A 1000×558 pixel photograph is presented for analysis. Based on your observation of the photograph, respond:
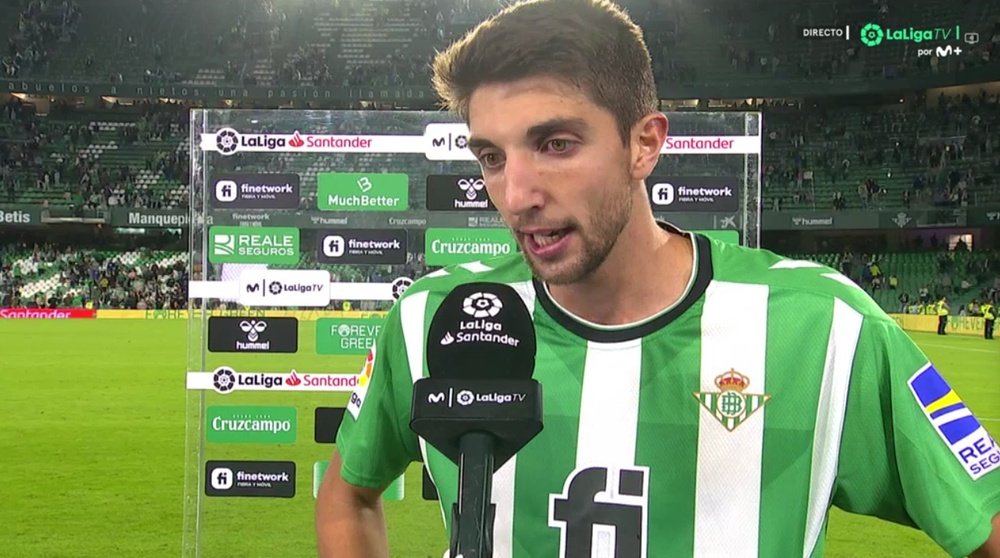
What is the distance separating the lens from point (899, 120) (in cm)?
2745

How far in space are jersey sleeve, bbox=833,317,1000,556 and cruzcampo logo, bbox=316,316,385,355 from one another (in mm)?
2802

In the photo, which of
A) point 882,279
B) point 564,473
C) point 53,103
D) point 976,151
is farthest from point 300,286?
point 53,103

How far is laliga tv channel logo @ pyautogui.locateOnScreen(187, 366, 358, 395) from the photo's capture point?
13.0 feet

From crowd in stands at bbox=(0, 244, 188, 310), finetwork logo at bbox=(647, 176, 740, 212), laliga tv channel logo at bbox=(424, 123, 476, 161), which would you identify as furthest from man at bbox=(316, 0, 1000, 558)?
crowd in stands at bbox=(0, 244, 188, 310)

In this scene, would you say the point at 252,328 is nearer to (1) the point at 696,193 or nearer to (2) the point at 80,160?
(1) the point at 696,193

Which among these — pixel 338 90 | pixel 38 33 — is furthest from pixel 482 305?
pixel 38 33

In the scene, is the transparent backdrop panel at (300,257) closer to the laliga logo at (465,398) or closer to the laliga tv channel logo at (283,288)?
the laliga tv channel logo at (283,288)

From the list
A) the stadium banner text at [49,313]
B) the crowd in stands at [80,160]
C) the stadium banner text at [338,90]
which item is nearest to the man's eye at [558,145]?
the stadium banner text at [49,313]

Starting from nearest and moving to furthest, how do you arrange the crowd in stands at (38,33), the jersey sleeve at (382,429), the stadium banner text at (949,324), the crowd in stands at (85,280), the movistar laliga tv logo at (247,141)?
the jersey sleeve at (382,429)
the movistar laliga tv logo at (247,141)
the stadium banner text at (949,324)
the crowd in stands at (85,280)
the crowd in stands at (38,33)

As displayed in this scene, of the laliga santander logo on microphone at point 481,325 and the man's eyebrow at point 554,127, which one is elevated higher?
the man's eyebrow at point 554,127

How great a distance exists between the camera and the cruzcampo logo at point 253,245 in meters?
3.92

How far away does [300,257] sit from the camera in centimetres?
394

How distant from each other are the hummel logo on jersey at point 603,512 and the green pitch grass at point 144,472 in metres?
2.56

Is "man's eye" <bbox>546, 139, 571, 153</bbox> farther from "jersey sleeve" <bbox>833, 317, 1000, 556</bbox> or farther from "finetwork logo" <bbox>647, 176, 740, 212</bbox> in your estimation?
"finetwork logo" <bbox>647, 176, 740, 212</bbox>
